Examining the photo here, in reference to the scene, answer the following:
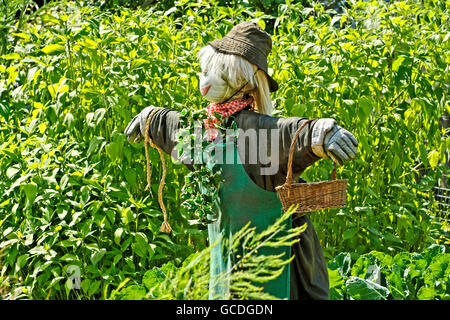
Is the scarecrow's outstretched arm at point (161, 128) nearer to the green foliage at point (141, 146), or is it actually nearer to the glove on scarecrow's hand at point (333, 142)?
the green foliage at point (141, 146)

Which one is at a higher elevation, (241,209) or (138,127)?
(138,127)

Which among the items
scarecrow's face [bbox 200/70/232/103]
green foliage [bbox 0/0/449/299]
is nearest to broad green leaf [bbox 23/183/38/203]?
green foliage [bbox 0/0/449/299]

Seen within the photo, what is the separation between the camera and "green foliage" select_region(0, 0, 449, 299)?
2.85 metres

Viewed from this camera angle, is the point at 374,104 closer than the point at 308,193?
No

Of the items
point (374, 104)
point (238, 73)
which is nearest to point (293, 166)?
point (238, 73)

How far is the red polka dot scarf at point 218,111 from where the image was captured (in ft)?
7.22

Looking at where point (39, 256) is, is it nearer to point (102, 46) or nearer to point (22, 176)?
point (22, 176)

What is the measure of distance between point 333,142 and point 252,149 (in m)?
0.33

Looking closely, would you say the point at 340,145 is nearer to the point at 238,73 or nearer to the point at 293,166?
the point at 293,166

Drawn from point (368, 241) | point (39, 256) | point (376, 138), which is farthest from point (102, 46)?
point (368, 241)

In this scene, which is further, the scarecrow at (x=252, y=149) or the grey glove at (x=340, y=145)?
the scarecrow at (x=252, y=149)

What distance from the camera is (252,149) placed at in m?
2.12

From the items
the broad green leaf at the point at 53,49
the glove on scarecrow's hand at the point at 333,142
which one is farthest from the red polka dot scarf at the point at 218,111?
the broad green leaf at the point at 53,49

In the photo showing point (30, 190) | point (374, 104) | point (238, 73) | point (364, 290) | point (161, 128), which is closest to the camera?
point (238, 73)
